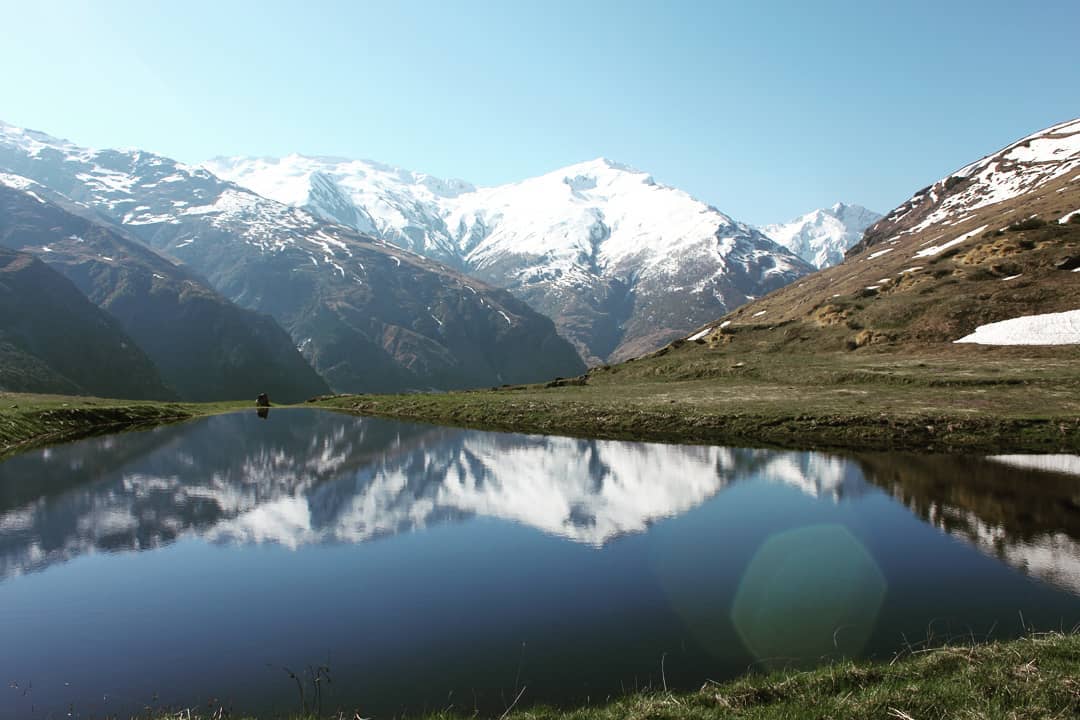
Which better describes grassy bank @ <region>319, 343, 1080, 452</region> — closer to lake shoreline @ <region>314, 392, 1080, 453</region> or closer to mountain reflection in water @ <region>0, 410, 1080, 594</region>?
lake shoreline @ <region>314, 392, 1080, 453</region>

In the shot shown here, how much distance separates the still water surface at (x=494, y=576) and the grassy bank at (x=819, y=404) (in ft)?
29.7

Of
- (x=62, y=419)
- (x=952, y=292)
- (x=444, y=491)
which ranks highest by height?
(x=952, y=292)

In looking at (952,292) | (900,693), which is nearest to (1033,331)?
(952,292)

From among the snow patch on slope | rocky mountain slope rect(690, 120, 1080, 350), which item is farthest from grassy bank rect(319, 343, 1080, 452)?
rocky mountain slope rect(690, 120, 1080, 350)

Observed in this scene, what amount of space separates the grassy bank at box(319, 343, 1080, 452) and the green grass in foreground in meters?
38.3

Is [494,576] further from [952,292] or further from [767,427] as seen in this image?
[952,292]

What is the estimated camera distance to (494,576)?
23109mm

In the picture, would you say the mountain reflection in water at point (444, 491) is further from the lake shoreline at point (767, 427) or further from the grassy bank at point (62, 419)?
the grassy bank at point (62, 419)

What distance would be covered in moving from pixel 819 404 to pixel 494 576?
5049 centimetres

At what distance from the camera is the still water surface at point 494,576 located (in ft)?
52.0

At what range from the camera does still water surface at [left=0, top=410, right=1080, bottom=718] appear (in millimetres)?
15859

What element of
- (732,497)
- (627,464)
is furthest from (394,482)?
(732,497)

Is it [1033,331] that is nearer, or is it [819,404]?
[819,404]

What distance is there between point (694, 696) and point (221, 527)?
971 inches
